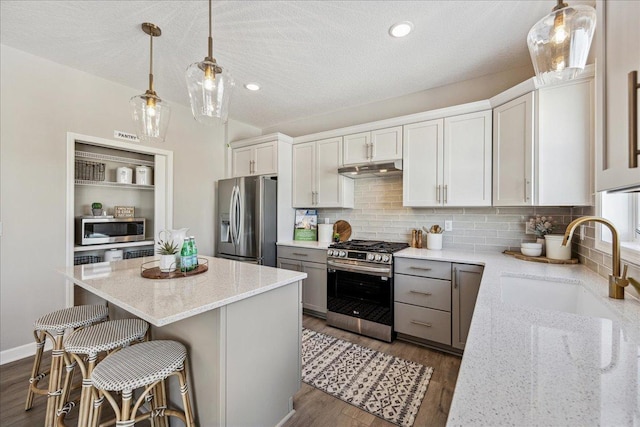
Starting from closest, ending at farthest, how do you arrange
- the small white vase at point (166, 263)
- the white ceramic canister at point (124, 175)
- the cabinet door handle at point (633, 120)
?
the cabinet door handle at point (633, 120) < the small white vase at point (166, 263) < the white ceramic canister at point (124, 175)

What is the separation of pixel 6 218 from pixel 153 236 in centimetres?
127

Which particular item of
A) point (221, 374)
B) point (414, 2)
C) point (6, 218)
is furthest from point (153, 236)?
point (414, 2)

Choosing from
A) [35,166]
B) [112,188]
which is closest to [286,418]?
[35,166]

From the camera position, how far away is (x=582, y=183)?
199 centimetres

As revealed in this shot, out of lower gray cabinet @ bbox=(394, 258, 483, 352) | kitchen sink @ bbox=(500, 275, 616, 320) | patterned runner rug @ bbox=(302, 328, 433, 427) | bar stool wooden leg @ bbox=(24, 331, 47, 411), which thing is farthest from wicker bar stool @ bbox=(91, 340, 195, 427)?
lower gray cabinet @ bbox=(394, 258, 483, 352)

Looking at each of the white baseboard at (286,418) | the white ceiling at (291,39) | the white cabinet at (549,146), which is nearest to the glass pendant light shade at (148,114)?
the white ceiling at (291,39)

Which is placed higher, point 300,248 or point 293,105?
point 293,105

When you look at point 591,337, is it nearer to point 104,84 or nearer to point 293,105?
point 293,105

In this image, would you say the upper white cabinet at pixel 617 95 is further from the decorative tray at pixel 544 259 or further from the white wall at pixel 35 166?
the white wall at pixel 35 166

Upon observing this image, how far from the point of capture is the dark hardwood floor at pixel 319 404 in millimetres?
1678

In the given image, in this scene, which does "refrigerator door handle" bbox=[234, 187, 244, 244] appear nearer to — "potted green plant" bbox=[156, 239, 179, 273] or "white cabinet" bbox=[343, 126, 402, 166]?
"white cabinet" bbox=[343, 126, 402, 166]

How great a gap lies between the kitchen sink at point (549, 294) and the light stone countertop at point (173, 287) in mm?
1350

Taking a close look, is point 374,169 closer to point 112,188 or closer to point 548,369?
point 548,369

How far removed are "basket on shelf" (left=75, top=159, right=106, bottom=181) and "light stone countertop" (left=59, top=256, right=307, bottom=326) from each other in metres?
1.62
